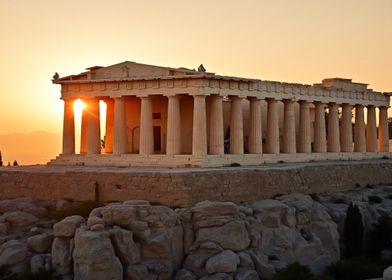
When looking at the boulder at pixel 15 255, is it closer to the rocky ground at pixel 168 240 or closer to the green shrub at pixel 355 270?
the rocky ground at pixel 168 240

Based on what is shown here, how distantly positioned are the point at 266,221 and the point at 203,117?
409 inches

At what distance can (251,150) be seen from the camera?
4669 cm

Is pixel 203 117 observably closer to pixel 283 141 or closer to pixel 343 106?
pixel 283 141

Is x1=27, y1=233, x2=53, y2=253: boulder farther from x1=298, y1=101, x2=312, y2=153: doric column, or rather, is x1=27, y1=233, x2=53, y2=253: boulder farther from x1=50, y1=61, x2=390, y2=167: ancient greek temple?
x1=298, y1=101, x2=312, y2=153: doric column

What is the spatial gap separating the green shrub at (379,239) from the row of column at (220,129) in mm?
11025

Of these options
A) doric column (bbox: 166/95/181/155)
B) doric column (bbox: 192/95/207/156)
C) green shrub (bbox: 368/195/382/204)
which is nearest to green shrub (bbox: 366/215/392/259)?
green shrub (bbox: 368/195/382/204)

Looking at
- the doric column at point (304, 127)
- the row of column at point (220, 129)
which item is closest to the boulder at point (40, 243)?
the row of column at point (220, 129)

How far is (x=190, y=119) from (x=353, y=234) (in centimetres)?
1464

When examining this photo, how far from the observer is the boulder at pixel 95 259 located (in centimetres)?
2794

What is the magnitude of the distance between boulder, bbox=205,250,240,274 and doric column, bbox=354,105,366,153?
3062 centimetres

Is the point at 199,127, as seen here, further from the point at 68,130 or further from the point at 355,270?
the point at 355,270

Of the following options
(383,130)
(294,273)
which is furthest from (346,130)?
(294,273)

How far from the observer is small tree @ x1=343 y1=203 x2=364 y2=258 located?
38062 mm

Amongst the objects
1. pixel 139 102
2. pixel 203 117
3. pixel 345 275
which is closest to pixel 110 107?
pixel 139 102
